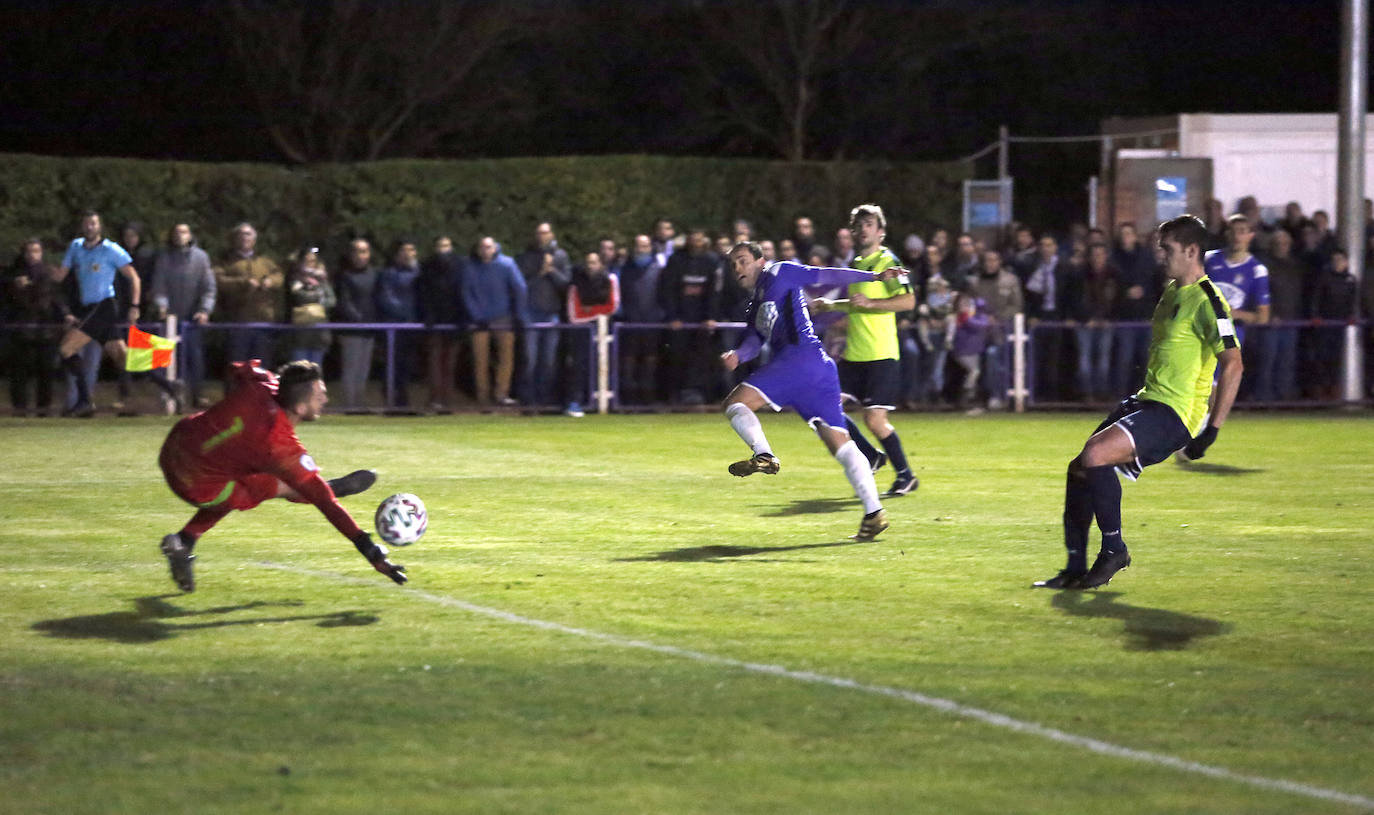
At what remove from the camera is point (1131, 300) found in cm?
2100

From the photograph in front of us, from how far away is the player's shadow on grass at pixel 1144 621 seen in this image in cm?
763

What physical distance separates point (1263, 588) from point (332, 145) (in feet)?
93.3

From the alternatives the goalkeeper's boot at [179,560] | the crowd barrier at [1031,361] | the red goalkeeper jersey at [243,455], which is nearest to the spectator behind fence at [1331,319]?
the crowd barrier at [1031,361]

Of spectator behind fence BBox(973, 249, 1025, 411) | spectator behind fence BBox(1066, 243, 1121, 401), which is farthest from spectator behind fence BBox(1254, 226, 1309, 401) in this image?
spectator behind fence BBox(973, 249, 1025, 411)

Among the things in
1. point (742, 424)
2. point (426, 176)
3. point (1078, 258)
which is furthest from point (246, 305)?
point (742, 424)

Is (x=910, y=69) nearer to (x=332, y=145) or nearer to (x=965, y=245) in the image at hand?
(x=332, y=145)

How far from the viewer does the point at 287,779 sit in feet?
18.1

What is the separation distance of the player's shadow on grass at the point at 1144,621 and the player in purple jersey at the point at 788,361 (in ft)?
6.66

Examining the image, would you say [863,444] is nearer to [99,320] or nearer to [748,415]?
[748,415]

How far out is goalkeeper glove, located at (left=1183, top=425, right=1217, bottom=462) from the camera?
8547mm

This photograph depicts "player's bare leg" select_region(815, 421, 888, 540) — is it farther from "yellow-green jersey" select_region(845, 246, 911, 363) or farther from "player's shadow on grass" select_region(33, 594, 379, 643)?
"player's shadow on grass" select_region(33, 594, 379, 643)

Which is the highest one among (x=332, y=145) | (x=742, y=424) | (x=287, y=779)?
(x=332, y=145)

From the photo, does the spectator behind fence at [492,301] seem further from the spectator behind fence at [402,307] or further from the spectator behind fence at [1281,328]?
the spectator behind fence at [1281,328]

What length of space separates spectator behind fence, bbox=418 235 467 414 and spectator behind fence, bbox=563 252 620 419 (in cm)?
128
